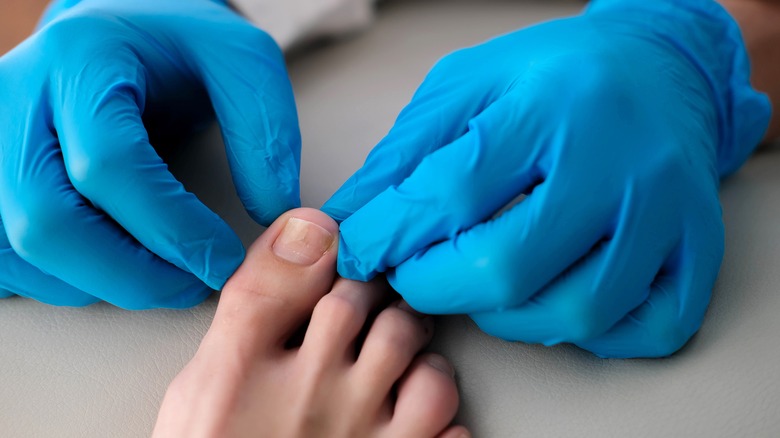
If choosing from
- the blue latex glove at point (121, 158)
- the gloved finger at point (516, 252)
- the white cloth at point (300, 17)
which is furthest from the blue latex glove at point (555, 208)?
Answer: the white cloth at point (300, 17)

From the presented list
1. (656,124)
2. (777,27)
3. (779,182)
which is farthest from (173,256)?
(777,27)

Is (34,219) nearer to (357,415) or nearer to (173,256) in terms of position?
(173,256)

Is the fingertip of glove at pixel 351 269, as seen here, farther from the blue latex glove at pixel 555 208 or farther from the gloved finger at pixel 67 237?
the gloved finger at pixel 67 237

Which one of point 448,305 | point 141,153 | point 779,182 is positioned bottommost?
point 779,182

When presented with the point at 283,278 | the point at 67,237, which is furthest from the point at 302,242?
the point at 67,237

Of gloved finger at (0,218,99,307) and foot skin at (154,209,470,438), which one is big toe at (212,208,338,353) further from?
gloved finger at (0,218,99,307)

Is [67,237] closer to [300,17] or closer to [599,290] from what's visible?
[599,290]
